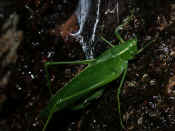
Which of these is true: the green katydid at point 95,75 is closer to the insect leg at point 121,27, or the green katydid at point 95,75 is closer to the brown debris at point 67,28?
the insect leg at point 121,27

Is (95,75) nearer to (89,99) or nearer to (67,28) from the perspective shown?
(89,99)

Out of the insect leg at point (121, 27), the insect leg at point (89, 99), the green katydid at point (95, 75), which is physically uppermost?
the insect leg at point (121, 27)

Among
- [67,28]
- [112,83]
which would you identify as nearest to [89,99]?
[112,83]

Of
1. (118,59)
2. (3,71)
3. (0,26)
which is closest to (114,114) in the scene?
(118,59)

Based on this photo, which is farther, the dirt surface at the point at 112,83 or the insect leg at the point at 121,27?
the insect leg at the point at 121,27

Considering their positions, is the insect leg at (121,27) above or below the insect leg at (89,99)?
above

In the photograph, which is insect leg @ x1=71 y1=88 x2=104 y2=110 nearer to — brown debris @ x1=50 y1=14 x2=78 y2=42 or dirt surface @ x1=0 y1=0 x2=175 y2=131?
dirt surface @ x1=0 y1=0 x2=175 y2=131

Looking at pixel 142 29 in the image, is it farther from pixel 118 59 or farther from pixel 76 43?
pixel 76 43

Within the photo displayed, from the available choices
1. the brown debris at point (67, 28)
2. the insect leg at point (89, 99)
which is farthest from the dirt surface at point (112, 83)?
the insect leg at point (89, 99)
